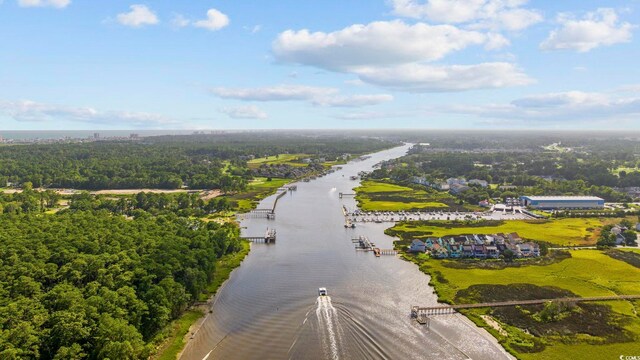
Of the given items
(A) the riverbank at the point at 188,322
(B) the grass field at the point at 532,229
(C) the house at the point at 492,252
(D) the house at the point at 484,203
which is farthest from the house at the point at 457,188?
(A) the riverbank at the point at 188,322

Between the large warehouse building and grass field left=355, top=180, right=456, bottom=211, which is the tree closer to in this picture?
the large warehouse building

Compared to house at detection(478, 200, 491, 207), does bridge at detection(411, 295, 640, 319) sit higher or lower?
lower

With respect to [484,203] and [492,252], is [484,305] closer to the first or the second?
[492,252]

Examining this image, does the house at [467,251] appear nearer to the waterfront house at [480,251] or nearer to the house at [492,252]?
the waterfront house at [480,251]

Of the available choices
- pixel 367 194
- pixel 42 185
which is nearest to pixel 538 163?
pixel 367 194

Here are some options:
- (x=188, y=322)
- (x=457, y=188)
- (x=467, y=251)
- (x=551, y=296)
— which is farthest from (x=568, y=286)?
(x=457, y=188)

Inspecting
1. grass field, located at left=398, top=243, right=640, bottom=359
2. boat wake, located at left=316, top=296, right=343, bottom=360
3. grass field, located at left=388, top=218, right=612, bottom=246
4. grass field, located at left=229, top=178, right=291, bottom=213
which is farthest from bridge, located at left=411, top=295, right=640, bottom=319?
grass field, located at left=229, top=178, right=291, bottom=213
